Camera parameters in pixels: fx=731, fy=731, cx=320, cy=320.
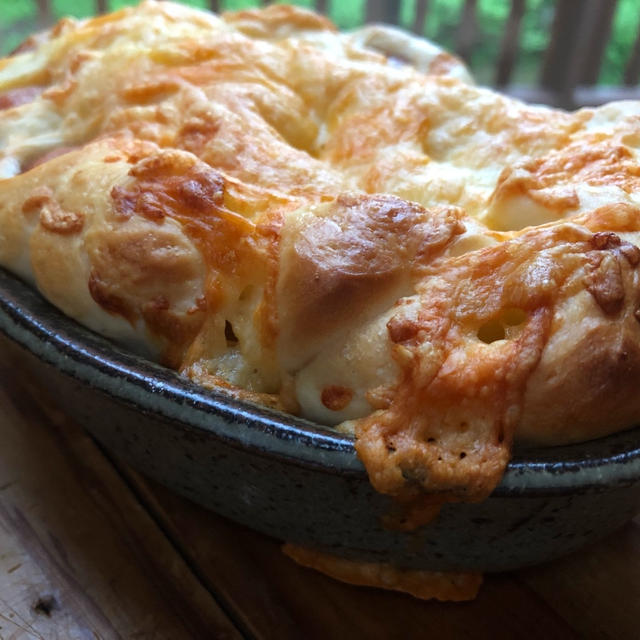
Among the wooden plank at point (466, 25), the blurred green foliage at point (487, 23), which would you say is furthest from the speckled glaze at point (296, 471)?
the blurred green foliage at point (487, 23)

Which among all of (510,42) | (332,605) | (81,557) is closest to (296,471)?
(332,605)

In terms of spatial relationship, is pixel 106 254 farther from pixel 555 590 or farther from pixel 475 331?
pixel 555 590

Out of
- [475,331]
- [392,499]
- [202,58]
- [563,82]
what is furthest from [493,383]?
[563,82]

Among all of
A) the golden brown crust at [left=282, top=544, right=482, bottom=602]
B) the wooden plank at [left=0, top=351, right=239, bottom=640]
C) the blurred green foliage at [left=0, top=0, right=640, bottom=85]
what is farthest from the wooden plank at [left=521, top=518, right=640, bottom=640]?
the blurred green foliage at [left=0, top=0, right=640, bottom=85]

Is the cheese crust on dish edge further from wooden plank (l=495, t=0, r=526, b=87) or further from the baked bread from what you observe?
wooden plank (l=495, t=0, r=526, b=87)

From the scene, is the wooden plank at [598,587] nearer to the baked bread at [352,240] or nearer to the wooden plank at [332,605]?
A: the wooden plank at [332,605]
